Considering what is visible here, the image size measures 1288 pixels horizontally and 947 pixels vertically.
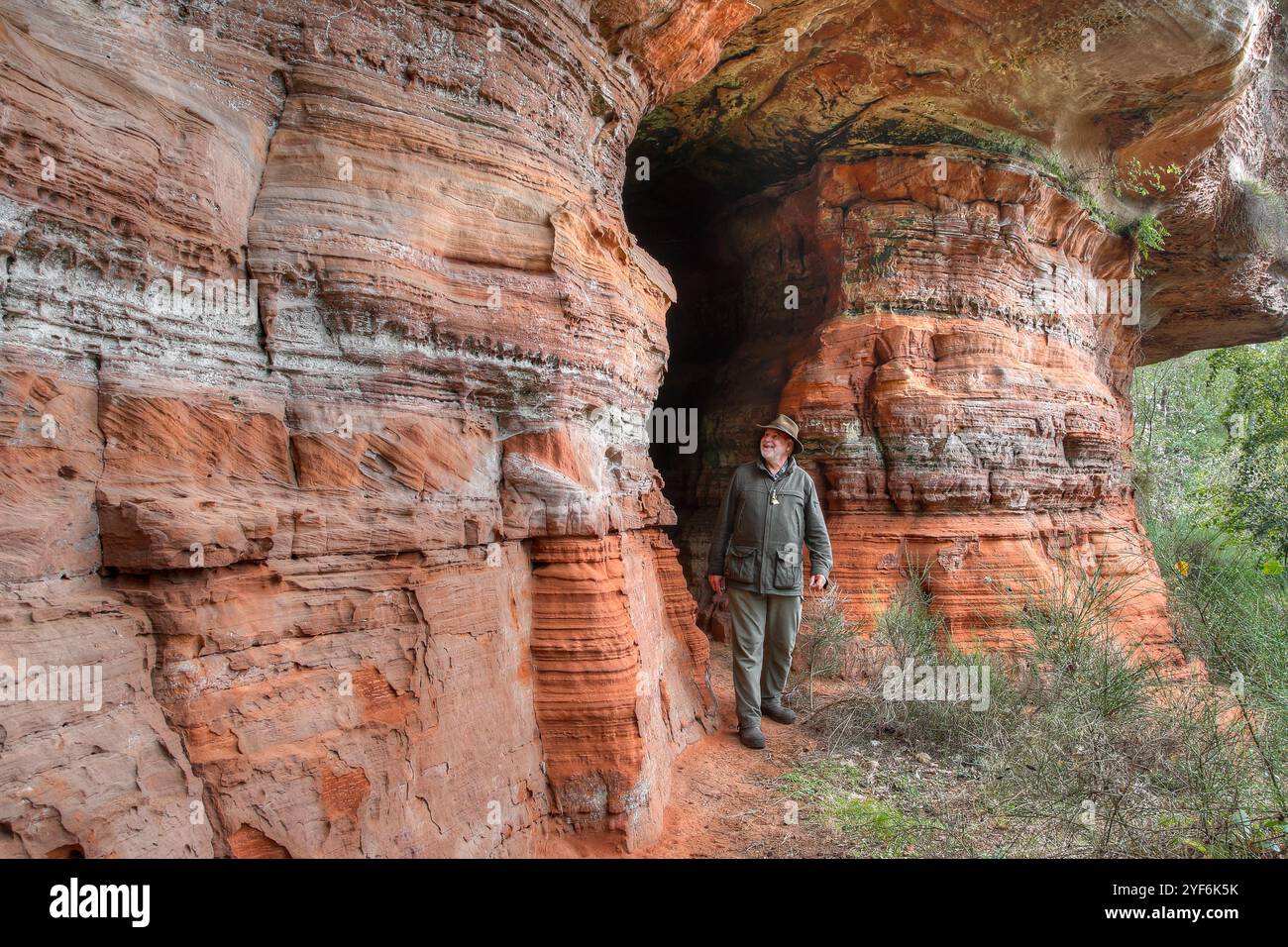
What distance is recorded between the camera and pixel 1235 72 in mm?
6449

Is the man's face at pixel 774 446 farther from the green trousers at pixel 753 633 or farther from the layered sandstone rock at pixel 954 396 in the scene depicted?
the layered sandstone rock at pixel 954 396

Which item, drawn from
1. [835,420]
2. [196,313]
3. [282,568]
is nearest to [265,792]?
[282,568]

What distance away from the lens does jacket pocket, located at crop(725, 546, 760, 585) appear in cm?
505

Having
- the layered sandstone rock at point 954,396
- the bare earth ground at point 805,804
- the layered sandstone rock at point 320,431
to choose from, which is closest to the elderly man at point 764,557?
the bare earth ground at point 805,804

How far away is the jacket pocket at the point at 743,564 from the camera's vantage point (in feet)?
16.6

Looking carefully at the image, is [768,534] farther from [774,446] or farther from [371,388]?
[371,388]

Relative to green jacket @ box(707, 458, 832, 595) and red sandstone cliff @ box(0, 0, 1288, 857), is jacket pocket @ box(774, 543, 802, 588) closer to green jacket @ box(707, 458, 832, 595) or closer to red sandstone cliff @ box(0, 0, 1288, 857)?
green jacket @ box(707, 458, 832, 595)

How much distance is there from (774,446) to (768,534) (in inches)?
24.4

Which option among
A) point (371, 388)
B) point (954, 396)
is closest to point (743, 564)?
point (371, 388)

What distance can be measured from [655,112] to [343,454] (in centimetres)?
528

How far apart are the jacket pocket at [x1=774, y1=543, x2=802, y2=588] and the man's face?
0.61 metres

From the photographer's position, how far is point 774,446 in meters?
5.15

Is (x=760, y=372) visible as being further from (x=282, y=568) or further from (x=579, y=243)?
(x=282, y=568)

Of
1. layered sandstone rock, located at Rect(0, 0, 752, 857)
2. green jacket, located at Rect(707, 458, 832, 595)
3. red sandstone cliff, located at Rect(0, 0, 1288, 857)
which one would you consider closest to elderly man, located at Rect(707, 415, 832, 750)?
green jacket, located at Rect(707, 458, 832, 595)
